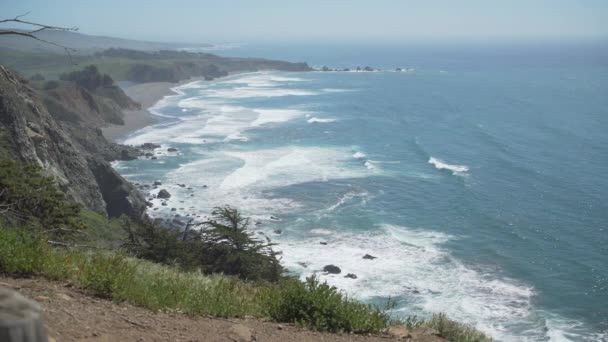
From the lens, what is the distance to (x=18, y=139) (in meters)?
30.8

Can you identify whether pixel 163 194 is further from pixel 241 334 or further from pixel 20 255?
pixel 241 334

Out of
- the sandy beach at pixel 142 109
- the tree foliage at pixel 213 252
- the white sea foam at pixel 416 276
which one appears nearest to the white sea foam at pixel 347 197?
the white sea foam at pixel 416 276

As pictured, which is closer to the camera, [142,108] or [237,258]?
[237,258]

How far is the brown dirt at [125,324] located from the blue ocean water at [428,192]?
43.0 feet

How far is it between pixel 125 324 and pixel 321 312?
2463 millimetres

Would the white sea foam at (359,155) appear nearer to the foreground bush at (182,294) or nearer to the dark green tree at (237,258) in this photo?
the dark green tree at (237,258)

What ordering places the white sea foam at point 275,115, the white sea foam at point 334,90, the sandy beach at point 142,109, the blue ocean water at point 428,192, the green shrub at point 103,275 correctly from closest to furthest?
the green shrub at point 103,275
the blue ocean water at point 428,192
the sandy beach at point 142,109
the white sea foam at point 275,115
the white sea foam at point 334,90

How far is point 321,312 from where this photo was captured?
7.11 meters

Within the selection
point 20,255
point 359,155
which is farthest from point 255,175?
point 20,255

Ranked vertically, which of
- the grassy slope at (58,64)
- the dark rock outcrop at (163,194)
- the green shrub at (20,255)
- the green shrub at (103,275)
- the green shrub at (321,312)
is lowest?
the dark rock outcrop at (163,194)

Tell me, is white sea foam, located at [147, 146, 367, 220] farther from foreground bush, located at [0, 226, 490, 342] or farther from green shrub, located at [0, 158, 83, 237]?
foreground bush, located at [0, 226, 490, 342]

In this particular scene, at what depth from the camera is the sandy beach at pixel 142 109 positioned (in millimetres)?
67050

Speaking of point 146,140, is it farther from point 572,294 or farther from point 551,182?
point 572,294

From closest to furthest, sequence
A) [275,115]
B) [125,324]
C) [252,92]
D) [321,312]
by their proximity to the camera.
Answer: [125,324], [321,312], [275,115], [252,92]
